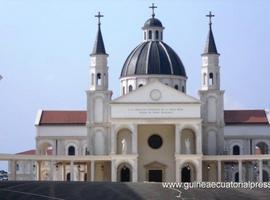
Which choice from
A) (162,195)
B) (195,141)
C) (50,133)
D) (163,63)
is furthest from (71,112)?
(162,195)

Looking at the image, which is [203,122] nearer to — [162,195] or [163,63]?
[163,63]

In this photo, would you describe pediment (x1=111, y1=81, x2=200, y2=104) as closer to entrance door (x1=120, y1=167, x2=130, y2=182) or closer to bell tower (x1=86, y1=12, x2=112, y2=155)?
bell tower (x1=86, y1=12, x2=112, y2=155)

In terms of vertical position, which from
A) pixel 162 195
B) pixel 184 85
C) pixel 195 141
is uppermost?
pixel 184 85

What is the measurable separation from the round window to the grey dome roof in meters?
9.75

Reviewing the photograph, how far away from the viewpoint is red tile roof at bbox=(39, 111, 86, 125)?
4459 inches

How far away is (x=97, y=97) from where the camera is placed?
346 ft

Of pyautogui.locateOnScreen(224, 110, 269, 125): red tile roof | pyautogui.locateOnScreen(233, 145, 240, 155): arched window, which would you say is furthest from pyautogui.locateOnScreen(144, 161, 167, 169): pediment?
pyautogui.locateOnScreen(224, 110, 269, 125): red tile roof

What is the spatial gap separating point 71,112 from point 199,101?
70.4ft

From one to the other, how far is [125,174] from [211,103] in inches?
501

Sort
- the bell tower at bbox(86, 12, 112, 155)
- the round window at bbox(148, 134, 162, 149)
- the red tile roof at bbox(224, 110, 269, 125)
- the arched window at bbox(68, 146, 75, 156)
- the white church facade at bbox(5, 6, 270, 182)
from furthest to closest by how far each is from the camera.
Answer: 1. the red tile roof at bbox(224, 110, 269, 125)
2. the arched window at bbox(68, 146, 75, 156)
3. the bell tower at bbox(86, 12, 112, 155)
4. the round window at bbox(148, 134, 162, 149)
5. the white church facade at bbox(5, 6, 270, 182)

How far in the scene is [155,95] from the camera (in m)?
101

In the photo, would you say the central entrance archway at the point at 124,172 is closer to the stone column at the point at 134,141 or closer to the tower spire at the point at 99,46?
the stone column at the point at 134,141

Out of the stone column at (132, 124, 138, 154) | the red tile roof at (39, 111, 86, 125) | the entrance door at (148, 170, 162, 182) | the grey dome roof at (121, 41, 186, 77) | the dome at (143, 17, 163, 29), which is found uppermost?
the dome at (143, 17, 163, 29)

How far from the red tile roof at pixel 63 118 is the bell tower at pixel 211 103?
16.2 meters
